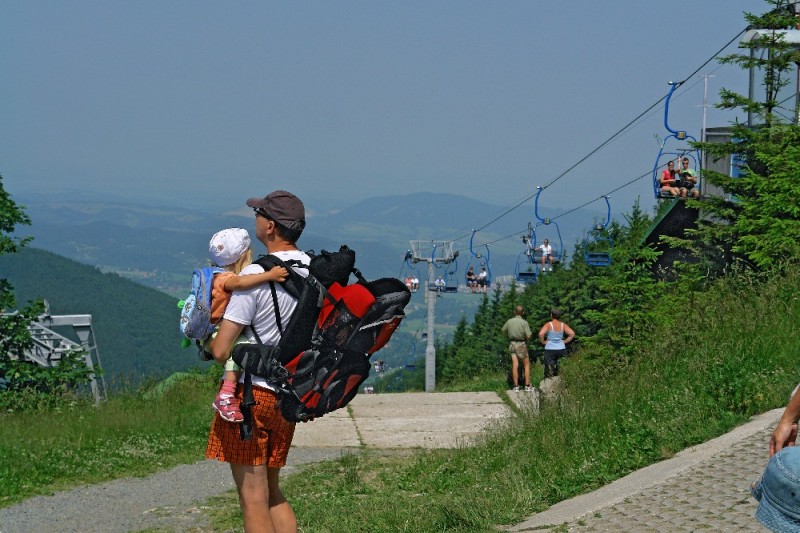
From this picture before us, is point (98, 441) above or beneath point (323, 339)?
beneath

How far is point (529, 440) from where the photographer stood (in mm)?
8539

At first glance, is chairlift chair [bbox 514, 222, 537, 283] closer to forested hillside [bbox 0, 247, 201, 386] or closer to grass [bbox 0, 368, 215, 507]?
grass [bbox 0, 368, 215, 507]

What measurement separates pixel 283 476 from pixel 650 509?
4684 mm

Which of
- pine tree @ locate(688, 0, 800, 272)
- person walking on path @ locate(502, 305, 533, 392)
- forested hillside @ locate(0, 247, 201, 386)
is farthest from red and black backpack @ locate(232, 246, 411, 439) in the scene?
forested hillside @ locate(0, 247, 201, 386)

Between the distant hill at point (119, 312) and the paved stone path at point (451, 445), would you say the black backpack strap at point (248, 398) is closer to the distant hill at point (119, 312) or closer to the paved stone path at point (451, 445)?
the paved stone path at point (451, 445)

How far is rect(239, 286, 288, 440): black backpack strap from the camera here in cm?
497

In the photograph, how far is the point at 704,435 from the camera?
7.45 meters

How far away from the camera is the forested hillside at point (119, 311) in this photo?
15523 centimetres

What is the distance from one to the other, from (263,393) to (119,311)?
17933 cm

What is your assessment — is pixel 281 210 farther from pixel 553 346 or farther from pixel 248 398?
pixel 553 346

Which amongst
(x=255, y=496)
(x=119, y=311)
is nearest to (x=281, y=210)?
(x=255, y=496)

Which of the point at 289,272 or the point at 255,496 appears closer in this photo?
the point at 289,272

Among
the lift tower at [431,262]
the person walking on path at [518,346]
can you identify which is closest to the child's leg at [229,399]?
the person walking on path at [518,346]

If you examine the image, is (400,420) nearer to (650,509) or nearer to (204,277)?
(650,509)
